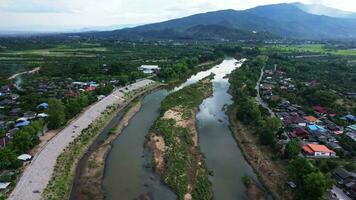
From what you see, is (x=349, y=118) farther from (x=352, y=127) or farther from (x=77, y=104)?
(x=77, y=104)

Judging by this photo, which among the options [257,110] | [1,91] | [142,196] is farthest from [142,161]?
[1,91]

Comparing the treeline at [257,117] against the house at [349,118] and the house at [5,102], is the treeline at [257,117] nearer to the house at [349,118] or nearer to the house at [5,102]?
the house at [349,118]

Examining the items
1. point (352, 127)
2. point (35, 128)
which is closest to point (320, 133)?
point (352, 127)

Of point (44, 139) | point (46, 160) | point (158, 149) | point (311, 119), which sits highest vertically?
point (46, 160)

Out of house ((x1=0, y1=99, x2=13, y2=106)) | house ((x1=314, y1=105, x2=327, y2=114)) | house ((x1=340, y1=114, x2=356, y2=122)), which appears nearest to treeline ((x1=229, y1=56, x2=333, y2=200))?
house ((x1=314, y1=105, x2=327, y2=114))

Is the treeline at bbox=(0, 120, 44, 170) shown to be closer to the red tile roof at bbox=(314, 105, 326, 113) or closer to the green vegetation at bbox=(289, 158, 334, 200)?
the green vegetation at bbox=(289, 158, 334, 200)
